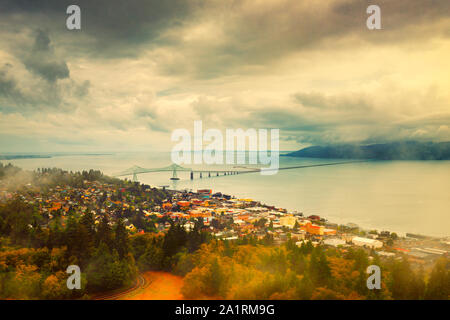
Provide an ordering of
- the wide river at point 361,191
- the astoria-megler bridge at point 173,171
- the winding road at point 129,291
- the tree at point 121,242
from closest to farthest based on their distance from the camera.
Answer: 1. the winding road at point 129,291
2. the tree at point 121,242
3. the wide river at point 361,191
4. the astoria-megler bridge at point 173,171

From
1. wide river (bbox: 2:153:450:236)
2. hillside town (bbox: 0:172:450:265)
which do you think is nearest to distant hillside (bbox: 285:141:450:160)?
wide river (bbox: 2:153:450:236)

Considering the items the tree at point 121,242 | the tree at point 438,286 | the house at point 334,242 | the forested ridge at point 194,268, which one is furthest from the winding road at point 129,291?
the house at point 334,242

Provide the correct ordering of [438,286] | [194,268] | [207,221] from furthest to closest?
1. [207,221]
2. [194,268]
3. [438,286]

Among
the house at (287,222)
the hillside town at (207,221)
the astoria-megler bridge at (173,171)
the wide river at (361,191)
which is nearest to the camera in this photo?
the hillside town at (207,221)

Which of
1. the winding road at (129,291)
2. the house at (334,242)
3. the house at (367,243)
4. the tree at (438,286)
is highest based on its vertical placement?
the tree at (438,286)

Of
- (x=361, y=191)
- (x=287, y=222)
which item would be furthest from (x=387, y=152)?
(x=287, y=222)

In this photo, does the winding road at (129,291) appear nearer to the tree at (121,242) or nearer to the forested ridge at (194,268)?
the forested ridge at (194,268)

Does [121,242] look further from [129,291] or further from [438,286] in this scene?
[438,286]
